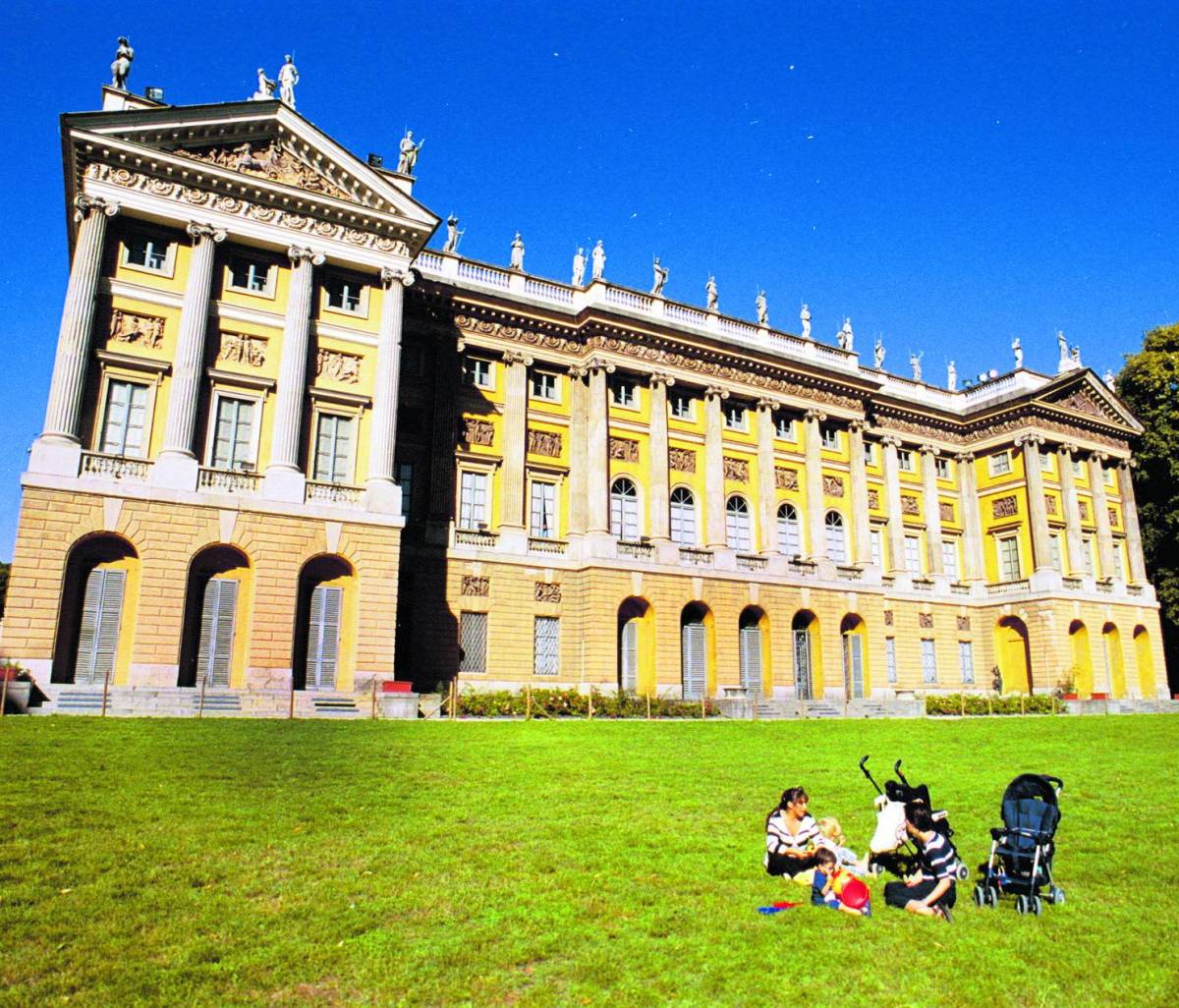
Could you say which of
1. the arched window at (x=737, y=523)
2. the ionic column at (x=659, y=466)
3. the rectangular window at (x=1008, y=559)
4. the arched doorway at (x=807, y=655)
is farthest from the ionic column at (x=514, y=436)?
the rectangular window at (x=1008, y=559)

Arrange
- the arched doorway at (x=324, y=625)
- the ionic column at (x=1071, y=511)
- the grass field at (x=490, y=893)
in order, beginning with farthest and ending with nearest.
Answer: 1. the ionic column at (x=1071, y=511)
2. the arched doorway at (x=324, y=625)
3. the grass field at (x=490, y=893)

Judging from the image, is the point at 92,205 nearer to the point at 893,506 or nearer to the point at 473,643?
the point at 473,643

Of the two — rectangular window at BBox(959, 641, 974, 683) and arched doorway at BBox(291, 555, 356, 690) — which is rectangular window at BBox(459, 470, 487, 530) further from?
rectangular window at BBox(959, 641, 974, 683)

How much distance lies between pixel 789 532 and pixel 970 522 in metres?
15.0

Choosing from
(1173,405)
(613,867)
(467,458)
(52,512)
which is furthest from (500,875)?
(1173,405)

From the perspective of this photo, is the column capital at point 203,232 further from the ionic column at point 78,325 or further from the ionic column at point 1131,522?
the ionic column at point 1131,522

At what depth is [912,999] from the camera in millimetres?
6141

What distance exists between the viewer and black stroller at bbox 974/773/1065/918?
816cm

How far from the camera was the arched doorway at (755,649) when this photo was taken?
39531 millimetres

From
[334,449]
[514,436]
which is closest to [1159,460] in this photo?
[514,436]

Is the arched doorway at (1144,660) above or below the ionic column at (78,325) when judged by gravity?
below

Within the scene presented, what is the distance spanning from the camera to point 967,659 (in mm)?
49406

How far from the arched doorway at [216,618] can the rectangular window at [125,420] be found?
3895mm

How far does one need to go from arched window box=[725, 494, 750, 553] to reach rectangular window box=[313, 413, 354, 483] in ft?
58.9
